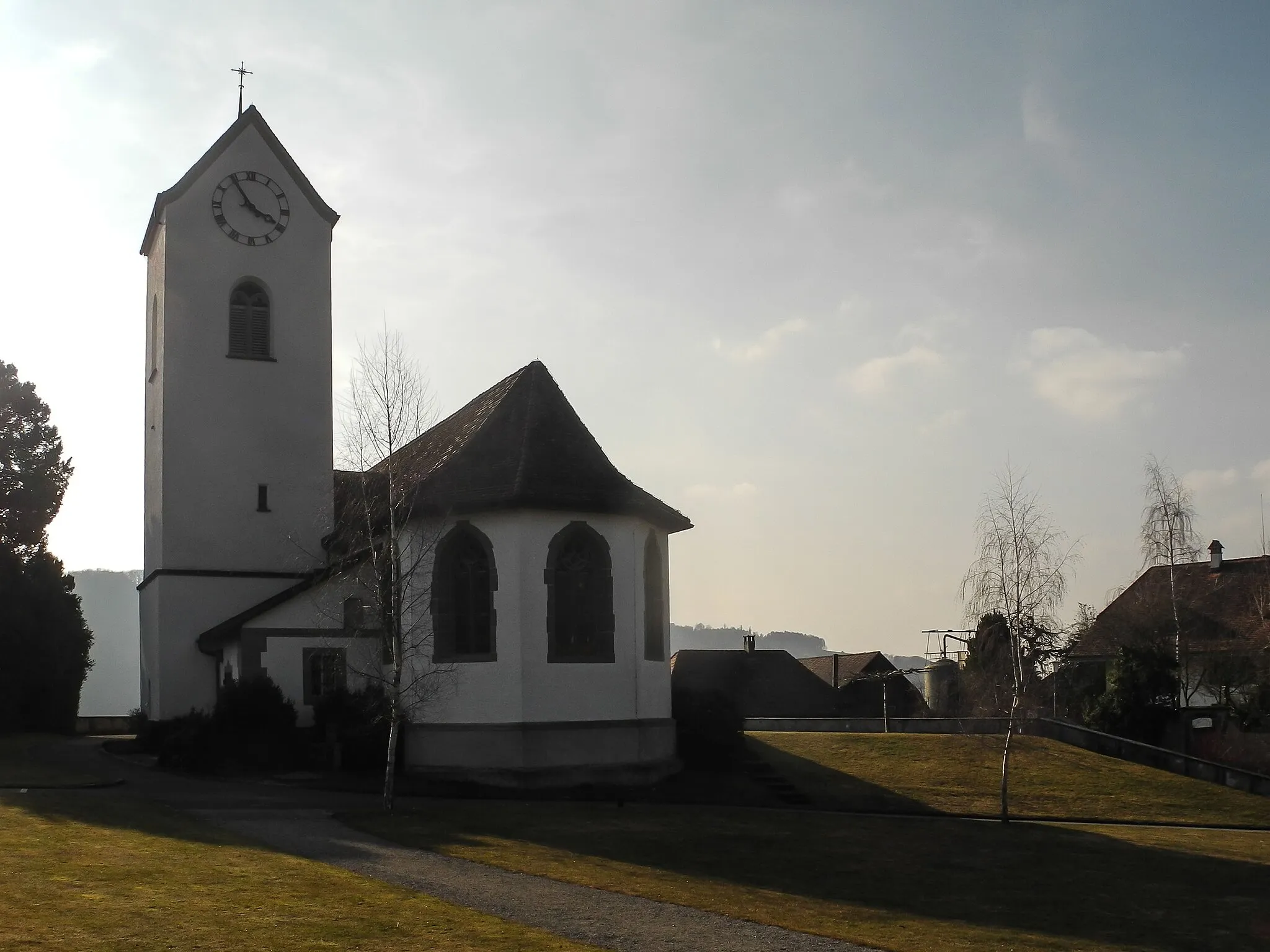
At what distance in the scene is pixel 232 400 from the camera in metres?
37.2

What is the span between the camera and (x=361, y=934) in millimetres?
12445

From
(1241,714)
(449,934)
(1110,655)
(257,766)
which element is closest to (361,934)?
(449,934)

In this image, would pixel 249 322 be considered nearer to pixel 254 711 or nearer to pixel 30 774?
pixel 254 711

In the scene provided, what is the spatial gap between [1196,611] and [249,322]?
38.8 m

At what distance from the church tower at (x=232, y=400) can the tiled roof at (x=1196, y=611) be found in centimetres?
2906

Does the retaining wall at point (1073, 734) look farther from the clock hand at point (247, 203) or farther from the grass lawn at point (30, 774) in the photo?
the clock hand at point (247, 203)

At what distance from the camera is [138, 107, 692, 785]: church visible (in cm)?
2841

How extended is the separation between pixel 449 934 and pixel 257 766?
18960 mm

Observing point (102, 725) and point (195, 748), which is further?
point (102, 725)

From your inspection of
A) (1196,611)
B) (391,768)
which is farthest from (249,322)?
(1196,611)

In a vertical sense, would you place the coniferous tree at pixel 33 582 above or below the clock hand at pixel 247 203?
below

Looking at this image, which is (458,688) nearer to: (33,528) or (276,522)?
(276,522)

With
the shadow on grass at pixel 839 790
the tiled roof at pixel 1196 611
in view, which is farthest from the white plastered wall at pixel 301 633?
the tiled roof at pixel 1196 611

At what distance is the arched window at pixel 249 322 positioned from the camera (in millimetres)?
37562
